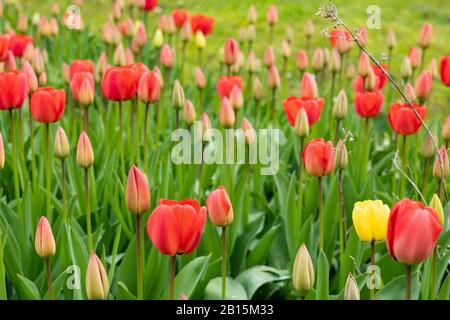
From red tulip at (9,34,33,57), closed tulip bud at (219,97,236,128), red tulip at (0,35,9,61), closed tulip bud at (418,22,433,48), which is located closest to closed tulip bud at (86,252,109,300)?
closed tulip bud at (219,97,236,128)

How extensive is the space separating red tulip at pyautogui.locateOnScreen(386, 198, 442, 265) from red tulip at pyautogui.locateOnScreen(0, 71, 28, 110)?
1606 mm

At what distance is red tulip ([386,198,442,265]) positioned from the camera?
5.67 ft

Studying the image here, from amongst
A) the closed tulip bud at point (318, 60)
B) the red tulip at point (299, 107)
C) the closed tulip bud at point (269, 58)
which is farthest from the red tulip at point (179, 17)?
the red tulip at point (299, 107)

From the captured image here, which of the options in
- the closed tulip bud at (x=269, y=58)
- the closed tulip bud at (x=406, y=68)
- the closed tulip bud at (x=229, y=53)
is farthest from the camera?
the closed tulip bud at (x=269, y=58)

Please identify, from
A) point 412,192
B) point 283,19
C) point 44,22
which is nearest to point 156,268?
point 412,192

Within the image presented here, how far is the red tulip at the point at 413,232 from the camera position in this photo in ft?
5.67

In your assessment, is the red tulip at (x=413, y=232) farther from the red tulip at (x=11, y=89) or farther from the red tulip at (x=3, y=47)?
A: the red tulip at (x=3, y=47)

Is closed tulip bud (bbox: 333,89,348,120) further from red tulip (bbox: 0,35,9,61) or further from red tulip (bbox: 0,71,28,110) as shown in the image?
red tulip (bbox: 0,35,9,61)

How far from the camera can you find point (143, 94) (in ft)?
10.3

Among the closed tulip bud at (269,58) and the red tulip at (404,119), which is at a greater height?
the closed tulip bud at (269,58)

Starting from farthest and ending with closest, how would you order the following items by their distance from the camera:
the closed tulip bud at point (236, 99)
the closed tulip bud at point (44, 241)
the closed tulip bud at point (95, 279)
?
the closed tulip bud at point (236, 99) → the closed tulip bud at point (44, 241) → the closed tulip bud at point (95, 279)

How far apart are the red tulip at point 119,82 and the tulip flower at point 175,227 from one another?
1139 mm

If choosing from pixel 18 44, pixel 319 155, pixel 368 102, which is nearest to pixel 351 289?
pixel 319 155

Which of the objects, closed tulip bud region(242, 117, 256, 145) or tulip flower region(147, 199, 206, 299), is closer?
tulip flower region(147, 199, 206, 299)
